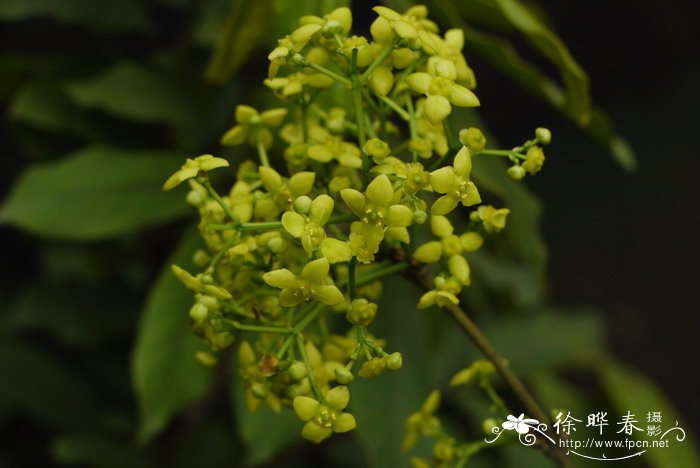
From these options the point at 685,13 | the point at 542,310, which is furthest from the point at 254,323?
the point at 685,13

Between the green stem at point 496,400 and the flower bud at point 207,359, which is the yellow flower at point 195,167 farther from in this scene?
the green stem at point 496,400

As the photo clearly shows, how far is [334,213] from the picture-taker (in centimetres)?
54

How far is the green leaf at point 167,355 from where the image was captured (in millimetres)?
775

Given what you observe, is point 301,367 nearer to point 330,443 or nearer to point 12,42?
point 330,443

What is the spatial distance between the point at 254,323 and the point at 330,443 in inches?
29.6

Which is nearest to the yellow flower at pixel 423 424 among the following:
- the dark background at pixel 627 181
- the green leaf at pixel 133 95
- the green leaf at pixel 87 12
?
the green leaf at pixel 133 95

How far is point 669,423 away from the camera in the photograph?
4.28 ft

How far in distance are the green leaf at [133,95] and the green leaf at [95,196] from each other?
52 millimetres

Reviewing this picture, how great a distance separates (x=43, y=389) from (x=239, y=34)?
0.65m

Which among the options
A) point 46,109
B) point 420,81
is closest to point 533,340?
point 46,109

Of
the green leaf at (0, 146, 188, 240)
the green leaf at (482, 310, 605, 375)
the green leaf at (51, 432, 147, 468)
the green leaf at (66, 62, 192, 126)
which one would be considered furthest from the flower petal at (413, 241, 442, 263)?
the green leaf at (482, 310, 605, 375)

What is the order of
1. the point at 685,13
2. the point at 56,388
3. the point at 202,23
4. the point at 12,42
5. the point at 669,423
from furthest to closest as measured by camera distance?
the point at 685,13 → the point at 12,42 → the point at 669,423 → the point at 56,388 → the point at 202,23

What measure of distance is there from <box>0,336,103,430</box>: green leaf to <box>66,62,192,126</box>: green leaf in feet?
1.26

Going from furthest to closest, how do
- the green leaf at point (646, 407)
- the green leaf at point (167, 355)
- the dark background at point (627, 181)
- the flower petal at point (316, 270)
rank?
the dark background at point (627, 181), the green leaf at point (646, 407), the green leaf at point (167, 355), the flower petal at point (316, 270)
